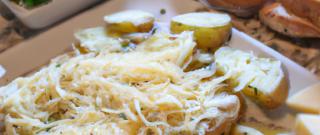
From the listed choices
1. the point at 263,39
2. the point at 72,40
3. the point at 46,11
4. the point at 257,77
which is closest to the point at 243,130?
the point at 257,77

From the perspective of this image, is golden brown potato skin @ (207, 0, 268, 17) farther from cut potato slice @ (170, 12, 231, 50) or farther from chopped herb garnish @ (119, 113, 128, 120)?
chopped herb garnish @ (119, 113, 128, 120)

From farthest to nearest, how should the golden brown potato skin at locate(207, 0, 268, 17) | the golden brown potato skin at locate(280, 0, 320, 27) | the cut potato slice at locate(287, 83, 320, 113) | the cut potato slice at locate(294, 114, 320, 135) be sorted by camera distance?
the golden brown potato skin at locate(207, 0, 268, 17)
the golden brown potato skin at locate(280, 0, 320, 27)
the cut potato slice at locate(287, 83, 320, 113)
the cut potato slice at locate(294, 114, 320, 135)

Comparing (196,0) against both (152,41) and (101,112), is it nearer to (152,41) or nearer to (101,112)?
(152,41)

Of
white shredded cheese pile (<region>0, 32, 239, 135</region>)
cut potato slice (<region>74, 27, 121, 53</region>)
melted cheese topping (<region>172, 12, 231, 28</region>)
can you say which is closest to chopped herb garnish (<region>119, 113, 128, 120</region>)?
white shredded cheese pile (<region>0, 32, 239, 135</region>)

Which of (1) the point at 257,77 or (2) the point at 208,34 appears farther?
(2) the point at 208,34

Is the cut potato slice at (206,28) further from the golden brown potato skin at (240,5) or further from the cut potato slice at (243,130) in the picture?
the cut potato slice at (243,130)

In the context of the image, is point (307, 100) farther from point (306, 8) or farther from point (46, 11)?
point (46, 11)

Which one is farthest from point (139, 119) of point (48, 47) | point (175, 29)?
point (48, 47)
